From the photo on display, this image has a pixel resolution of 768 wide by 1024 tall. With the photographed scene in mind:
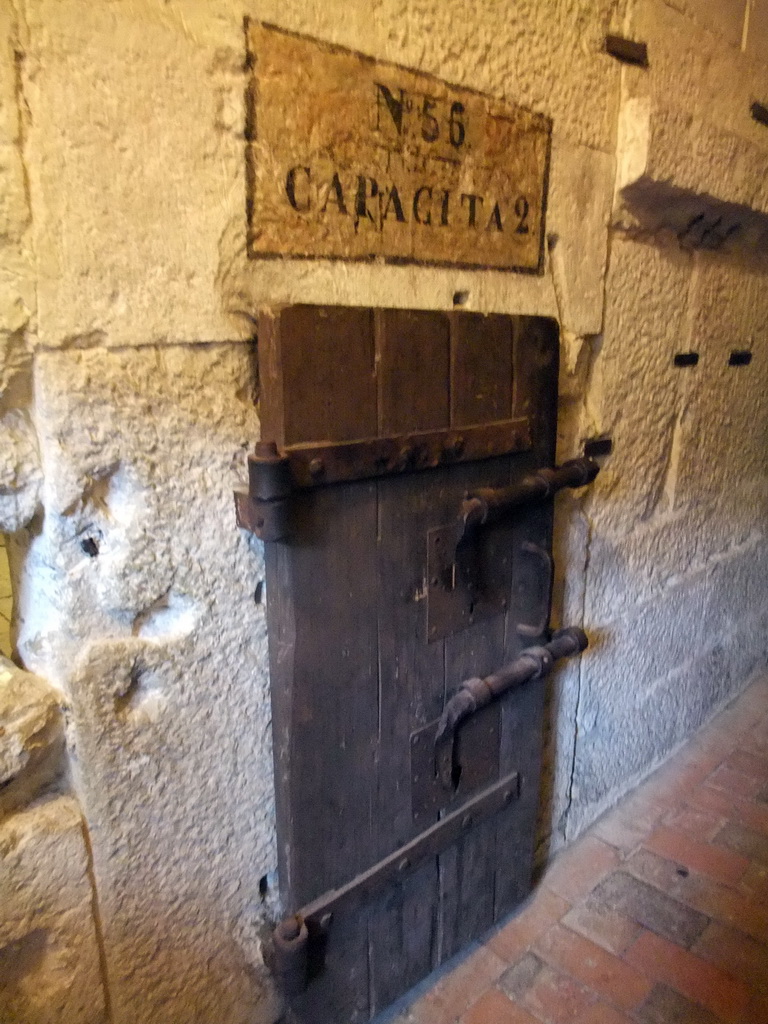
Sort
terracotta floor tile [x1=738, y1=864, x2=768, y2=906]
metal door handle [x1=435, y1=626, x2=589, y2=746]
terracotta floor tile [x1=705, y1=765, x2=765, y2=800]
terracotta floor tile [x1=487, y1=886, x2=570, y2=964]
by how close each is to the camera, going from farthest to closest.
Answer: terracotta floor tile [x1=705, y1=765, x2=765, y2=800], terracotta floor tile [x1=738, y1=864, x2=768, y2=906], terracotta floor tile [x1=487, y1=886, x2=570, y2=964], metal door handle [x1=435, y1=626, x2=589, y2=746]

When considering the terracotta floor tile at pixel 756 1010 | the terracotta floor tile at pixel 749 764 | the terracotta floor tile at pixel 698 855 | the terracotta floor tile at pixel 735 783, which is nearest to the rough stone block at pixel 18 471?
the terracotta floor tile at pixel 756 1010

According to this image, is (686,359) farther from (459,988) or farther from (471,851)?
(459,988)

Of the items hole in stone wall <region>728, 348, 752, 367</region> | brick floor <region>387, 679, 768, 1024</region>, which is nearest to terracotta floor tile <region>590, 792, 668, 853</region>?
brick floor <region>387, 679, 768, 1024</region>

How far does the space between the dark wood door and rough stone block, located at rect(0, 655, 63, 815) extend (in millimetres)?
293

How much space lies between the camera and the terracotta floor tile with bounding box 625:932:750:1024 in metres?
1.30

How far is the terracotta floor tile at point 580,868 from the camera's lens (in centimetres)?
157

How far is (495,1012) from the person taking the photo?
1279 millimetres

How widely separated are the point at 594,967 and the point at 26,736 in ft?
3.93

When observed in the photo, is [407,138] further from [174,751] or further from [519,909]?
[519,909]

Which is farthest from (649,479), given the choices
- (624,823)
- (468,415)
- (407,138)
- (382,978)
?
(382,978)

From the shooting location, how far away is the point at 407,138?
100cm

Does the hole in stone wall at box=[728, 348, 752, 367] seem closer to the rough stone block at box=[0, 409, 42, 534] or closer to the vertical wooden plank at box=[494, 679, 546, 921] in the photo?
the vertical wooden plank at box=[494, 679, 546, 921]

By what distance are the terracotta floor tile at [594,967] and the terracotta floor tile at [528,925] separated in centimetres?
2

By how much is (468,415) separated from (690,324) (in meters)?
0.91
